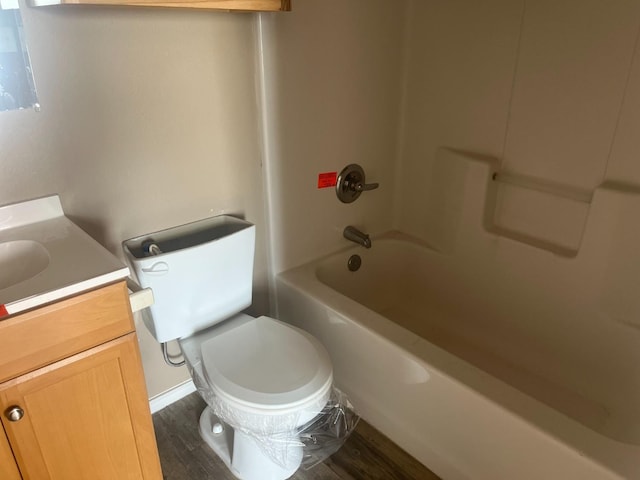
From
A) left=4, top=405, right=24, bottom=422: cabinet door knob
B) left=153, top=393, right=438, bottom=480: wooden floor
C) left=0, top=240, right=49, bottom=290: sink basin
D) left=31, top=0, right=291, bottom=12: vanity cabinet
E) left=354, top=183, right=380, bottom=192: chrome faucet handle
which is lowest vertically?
left=153, top=393, right=438, bottom=480: wooden floor

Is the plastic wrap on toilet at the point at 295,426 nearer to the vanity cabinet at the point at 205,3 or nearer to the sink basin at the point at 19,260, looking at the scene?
the sink basin at the point at 19,260

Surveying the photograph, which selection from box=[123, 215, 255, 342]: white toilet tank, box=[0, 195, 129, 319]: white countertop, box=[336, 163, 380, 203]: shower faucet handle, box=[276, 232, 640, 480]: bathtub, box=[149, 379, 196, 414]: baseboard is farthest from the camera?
box=[336, 163, 380, 203]: shower faucet handle

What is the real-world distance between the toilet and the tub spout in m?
0.55

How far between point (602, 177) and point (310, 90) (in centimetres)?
106

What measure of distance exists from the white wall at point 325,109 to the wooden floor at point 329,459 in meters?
0.71

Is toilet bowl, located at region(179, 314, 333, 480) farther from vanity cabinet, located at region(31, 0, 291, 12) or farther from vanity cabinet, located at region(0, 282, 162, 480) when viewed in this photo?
vanity cabinet, located at region(31, 0, 291, 12)

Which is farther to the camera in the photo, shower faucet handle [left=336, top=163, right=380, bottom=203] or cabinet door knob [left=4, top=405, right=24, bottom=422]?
shower faucet handle [left=336, top=163, right=380, bottom=203]

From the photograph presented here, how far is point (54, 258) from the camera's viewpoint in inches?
44.2

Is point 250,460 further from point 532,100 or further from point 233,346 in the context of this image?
point 532,100

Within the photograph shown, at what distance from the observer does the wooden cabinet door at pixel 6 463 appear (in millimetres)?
998

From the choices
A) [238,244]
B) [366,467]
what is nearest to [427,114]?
[238,244]

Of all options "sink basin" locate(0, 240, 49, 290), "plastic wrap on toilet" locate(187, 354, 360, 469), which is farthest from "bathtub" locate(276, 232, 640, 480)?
"sink basin" locate(0, 240, 49, 290)

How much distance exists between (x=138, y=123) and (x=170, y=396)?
105cm

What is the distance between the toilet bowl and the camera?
1.33 metres
